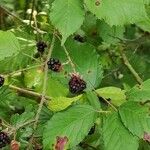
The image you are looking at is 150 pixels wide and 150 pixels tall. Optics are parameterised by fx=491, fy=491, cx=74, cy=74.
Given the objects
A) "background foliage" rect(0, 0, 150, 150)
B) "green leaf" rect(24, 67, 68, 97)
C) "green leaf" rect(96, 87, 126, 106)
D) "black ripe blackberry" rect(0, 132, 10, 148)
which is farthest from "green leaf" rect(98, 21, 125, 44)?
"black ripe blackberry" rect(0, 132, 10, 148)

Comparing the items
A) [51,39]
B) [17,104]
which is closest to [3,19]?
[17,104]

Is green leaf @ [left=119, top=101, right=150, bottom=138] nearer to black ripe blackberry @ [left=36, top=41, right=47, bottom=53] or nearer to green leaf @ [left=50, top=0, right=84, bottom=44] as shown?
green leaf @ [left=50, top=0, right=84, bottom=44]

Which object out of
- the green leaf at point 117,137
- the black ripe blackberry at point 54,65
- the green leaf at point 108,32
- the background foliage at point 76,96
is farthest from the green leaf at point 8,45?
the green leaf at point 108,32

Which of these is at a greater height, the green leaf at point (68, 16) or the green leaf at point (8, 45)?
the green leaf at point (68, 16)

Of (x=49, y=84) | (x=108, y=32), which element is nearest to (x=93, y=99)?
(x=49, y=84)

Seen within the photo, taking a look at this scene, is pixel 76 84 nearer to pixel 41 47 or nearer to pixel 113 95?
pixel 113 95

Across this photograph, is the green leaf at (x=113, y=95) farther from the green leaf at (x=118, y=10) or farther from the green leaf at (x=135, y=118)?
the green leaf at (x=118, y=10)
